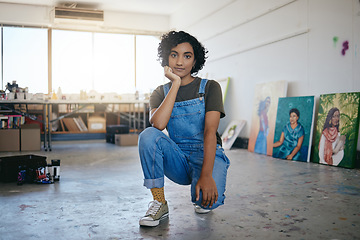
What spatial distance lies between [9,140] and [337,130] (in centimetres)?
458

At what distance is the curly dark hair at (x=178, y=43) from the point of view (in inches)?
65.1

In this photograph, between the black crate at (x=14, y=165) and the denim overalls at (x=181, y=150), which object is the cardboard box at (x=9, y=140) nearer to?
the black crate at (x=14, y=165)

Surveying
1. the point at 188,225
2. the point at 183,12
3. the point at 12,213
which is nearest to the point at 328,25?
the point at 188,225

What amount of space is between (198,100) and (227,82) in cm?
436

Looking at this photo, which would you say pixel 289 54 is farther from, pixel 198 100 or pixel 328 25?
pixel 198 100

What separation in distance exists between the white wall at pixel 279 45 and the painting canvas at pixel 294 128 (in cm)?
17

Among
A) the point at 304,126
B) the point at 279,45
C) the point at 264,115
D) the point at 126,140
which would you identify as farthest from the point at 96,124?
the point at 304,126

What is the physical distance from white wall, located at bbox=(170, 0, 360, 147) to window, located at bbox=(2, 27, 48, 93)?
3.69 meters

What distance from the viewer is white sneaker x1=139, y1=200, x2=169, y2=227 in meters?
1.57

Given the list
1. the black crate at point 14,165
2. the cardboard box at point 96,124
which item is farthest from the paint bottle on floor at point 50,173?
the cardboard box at point 96,124

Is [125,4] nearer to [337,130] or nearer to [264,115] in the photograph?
[264,115]

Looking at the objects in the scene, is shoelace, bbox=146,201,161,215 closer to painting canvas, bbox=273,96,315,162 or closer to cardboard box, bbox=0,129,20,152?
painting canvas, bbox=273,96,315,162

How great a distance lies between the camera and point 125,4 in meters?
7.44

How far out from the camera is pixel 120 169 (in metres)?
3.40
